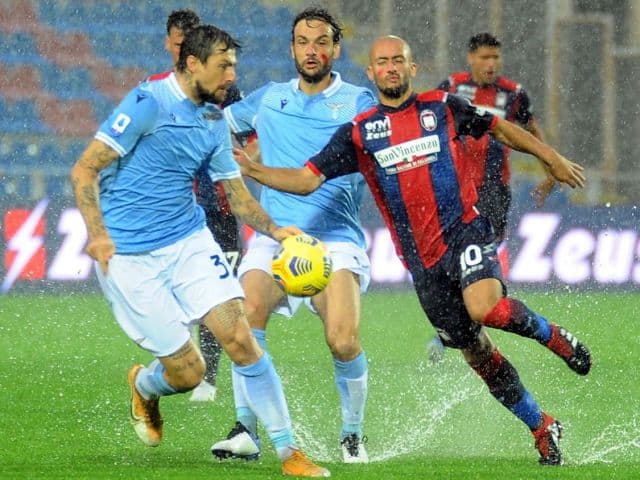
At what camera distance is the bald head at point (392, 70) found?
750 cm

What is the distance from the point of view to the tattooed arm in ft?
21.6

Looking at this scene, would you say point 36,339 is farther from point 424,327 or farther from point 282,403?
point 282,403

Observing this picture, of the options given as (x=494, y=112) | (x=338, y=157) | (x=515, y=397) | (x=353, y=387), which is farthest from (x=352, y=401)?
(x=494, y=112)

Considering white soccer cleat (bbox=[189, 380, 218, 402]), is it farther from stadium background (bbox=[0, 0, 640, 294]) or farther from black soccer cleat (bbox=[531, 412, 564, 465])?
stadium background (bbox=[0, 0, 640, 294])

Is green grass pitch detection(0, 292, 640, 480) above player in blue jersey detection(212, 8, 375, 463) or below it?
below

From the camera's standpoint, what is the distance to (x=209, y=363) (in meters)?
9.89

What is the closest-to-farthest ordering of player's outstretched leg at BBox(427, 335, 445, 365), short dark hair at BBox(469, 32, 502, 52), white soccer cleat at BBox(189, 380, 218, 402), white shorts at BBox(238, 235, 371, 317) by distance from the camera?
1. white shorts at BBox(238, 235, 371, 317)
2. white soccer cleat at BBox(189, 380, 218, 402)
3. player's outstretched leg at BBox(427, 335, 445, 365)
4. short dark hair at BBox(469, 32, 502, 52)

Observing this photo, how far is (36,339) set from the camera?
→ 13.2 m

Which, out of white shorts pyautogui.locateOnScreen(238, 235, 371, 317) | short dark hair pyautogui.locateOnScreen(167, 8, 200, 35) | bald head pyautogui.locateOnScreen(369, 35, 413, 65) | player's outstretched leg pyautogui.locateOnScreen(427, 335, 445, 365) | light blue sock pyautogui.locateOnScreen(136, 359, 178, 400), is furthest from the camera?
player's outstretched leg pyautogui.locateOnScreen(427, 335, 445, 365)

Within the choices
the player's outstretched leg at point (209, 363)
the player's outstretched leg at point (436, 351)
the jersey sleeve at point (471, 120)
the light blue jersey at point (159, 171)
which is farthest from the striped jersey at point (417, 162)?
the player's outstretched leg at point (436, 351)

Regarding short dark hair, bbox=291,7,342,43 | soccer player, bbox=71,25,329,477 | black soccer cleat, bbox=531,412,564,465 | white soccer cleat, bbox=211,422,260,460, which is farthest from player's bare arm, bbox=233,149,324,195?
black soccer cleat, bbox=531,412,564,465

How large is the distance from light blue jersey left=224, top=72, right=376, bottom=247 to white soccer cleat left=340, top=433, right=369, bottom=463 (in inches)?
41.9

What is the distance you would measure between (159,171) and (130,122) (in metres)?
0.34

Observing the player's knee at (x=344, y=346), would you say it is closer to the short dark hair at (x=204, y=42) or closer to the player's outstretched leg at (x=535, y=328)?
the player's outstretched leg at (x=535, y=328)
